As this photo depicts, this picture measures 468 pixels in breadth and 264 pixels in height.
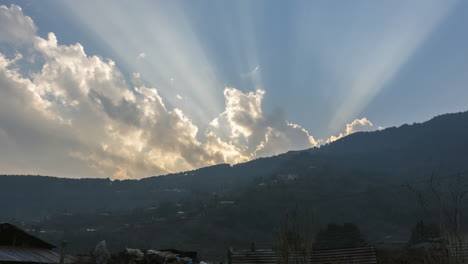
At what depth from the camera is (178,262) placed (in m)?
16.7

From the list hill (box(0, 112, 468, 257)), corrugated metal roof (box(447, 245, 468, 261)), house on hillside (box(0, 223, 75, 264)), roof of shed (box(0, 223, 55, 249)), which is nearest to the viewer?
corrugated metal roof (box(447, 245, 468, 261))

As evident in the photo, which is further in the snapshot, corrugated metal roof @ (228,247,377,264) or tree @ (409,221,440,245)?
tree @ (409,221,440,245)

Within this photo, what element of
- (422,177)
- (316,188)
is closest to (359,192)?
(316,188)

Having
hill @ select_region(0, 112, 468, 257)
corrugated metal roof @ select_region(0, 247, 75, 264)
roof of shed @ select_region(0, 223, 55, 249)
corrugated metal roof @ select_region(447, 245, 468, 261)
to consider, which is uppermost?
hill @ select_region(0, 112, 468, 257)

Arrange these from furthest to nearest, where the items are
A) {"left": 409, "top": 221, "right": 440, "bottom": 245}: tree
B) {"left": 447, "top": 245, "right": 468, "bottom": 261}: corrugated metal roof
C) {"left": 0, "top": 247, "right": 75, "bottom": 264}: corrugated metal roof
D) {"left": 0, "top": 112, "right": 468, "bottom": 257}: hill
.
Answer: {"left": 0, "top": 112, "right": 468, "bottom": 257}: hill
{"left": 409, "top": 221, "right": 440, "bottom": 245}: tree
{"left": 0, "top": 247, "right": 75, "bottom": 264}: corrugated metal roof
{"left": 447, "top": 245, "right": 468, "bottom": 261}: corrugated metal roof

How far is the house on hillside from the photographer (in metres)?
15.1

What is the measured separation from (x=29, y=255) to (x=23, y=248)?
1.09 m

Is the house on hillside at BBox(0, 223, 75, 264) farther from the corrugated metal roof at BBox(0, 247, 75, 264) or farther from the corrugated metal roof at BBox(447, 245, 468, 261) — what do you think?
the corrugated metal roof at BBox(447, 245, 468, 261)

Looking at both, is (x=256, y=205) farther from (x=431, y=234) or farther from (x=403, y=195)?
(x=431, y=234)

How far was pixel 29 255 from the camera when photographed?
15750 millimetres

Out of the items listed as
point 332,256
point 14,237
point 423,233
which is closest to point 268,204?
point 423,233

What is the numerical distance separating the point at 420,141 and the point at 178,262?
7937 inches

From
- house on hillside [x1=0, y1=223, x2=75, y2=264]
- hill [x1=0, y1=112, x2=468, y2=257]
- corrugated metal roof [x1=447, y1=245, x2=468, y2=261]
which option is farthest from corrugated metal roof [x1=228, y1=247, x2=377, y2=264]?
hill [x1=0, y1=112, x2=468, y2=257]

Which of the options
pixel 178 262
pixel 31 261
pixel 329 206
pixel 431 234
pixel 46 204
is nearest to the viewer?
pixel 31 261
